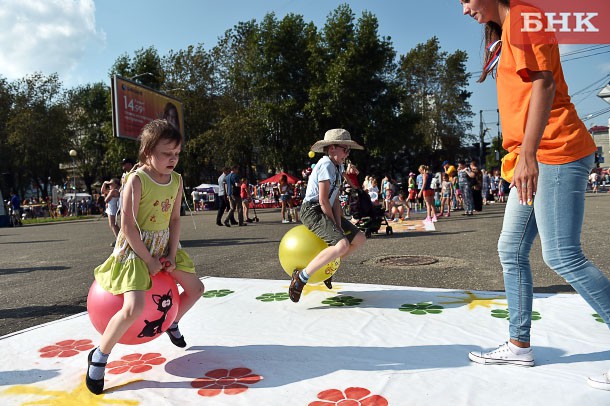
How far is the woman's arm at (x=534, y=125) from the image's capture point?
7.82 ft

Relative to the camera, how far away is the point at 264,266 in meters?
7.18

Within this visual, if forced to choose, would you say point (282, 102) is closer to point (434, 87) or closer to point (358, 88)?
point (358, 88)

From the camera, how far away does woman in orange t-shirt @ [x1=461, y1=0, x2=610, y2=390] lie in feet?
7.85

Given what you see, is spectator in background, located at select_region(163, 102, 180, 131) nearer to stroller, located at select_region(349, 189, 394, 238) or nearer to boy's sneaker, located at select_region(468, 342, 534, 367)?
stroller, located at select_region(349, 189, 394, 238)

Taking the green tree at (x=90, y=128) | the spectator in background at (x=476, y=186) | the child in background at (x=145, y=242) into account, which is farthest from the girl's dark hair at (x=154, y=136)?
the green tree at (x=90, y=128)

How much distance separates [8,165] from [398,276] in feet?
161

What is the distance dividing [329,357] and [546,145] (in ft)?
6.08

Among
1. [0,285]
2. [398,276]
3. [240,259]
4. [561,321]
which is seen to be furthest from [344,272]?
[0,285]

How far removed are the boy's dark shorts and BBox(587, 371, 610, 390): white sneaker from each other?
2.34 metres

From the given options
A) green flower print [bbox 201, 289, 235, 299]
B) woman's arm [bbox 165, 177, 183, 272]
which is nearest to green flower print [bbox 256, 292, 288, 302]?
green flower print [bbox 201, 289, 235, 299]

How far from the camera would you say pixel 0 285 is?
265 inches

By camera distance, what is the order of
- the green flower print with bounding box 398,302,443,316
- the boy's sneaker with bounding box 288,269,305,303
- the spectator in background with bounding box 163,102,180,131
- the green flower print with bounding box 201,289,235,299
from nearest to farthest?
1. the green flower print with bounding box 398,302,443,316
2. the boy's sneaker with bounding box 288,269,305,303
3. the green flower print with bounding box 201,289,235,299
4. the spectator in background with bounding box 163,102,180,131

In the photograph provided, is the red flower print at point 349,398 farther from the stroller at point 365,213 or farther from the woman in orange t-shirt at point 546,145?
the stroller at point 365,213

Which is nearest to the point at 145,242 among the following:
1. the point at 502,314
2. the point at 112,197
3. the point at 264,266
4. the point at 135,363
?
the point at 135,363
